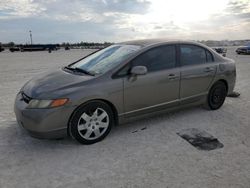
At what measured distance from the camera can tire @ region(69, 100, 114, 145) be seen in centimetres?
364

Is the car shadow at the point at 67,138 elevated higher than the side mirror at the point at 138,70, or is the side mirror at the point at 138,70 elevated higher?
the side mirror at the point at 138,70

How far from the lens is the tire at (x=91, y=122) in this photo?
143 inches

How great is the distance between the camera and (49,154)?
3512 millimetres

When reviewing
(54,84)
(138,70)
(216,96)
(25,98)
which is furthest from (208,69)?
(25,98)

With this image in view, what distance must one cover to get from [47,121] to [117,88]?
3.76 feet

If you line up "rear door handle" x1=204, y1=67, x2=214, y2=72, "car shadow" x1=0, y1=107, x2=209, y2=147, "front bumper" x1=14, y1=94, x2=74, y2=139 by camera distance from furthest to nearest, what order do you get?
"rear door handle" x1=204, y1=67, x2=214, y2=72
"car shadow" x1=0, y1=107, x2=209, y2=147
"front bumper" x1=14, y1=94, x2=74, y2=139

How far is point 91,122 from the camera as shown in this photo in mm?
3771

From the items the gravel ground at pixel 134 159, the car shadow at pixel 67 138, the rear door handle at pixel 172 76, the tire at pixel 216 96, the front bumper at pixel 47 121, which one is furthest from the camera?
the tire at pixel 216 96

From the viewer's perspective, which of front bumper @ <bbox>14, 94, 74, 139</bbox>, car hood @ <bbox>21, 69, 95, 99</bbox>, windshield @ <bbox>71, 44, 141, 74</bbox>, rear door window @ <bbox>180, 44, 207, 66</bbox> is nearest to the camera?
front bumper @ <bbox>14, 94, 74, 139</bbox>

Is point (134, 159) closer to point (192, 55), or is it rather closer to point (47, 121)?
point (47, 121)

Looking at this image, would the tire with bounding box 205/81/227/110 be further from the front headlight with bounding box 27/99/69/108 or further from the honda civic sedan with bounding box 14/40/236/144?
the front headlight with bounding box 27/99/69/108

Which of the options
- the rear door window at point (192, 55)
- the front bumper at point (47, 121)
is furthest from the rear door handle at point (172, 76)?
the front bumper at point (47, 121)

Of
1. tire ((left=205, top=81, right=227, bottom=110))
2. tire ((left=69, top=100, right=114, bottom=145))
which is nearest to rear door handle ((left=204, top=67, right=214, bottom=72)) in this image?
tire ((left=205, top=81, right=227, bottom=110))

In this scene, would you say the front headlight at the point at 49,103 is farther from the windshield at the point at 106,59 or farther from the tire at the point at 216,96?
the tire at the point at 216,96
